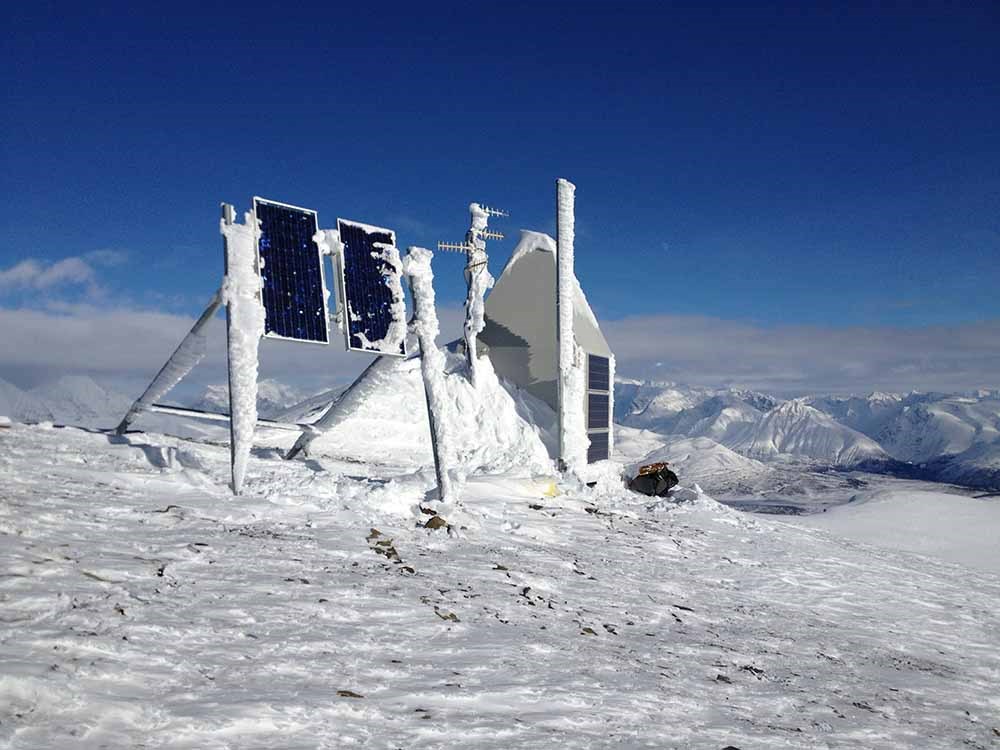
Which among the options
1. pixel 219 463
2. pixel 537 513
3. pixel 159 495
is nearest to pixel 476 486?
pixel 537 513

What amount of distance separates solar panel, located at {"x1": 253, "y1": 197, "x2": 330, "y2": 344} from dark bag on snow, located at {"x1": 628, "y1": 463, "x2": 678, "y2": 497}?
12.4 metres

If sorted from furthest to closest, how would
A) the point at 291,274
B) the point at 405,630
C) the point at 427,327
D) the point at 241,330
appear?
the point at 427,327 < the point at 291,274 < the point at 241,330 < the point at 405,630

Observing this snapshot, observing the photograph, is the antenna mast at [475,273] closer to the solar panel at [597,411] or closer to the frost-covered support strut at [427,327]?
the solar panel at [597,411]

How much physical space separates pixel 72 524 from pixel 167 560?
1.71 meters

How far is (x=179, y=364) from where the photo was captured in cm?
1238

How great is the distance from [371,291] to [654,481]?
39.6ft

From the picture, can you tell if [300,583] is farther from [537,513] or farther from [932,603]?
[932,603]

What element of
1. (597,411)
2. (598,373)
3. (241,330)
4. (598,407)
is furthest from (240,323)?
(598,373)

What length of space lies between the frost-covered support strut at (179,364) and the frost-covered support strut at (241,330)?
819 millimetres

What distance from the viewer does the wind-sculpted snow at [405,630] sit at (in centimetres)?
410

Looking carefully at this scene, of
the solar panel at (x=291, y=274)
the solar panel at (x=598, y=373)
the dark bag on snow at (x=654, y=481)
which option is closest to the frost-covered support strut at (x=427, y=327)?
the solar panel at (x=291, y=274)

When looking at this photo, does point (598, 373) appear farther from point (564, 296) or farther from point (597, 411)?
point (564, 296)

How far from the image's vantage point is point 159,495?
384 inches

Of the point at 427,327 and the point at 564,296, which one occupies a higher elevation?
the point at 564,296
